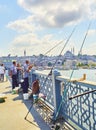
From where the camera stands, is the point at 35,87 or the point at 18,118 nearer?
the point at 18,118

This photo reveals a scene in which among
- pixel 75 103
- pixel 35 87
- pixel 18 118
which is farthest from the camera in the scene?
pixel 35 87

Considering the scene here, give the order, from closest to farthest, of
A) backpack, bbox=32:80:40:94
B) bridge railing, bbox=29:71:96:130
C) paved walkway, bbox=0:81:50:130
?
bridge railing, bbox=29:71:96:130
paved walkway, bbox=0:81:50:130
backpack, bbox=32:80:40:94

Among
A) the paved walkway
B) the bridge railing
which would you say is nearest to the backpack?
the paved walkway

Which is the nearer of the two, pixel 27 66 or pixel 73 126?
pixel 73 126

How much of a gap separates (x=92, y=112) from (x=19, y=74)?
34.3ft

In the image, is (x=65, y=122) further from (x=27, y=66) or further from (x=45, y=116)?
(x=27, y=66)

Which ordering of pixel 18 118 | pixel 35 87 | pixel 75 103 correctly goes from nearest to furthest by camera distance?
pixel 75 103
pixel 18 118
pixel 35 87

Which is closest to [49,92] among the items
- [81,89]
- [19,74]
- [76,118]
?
[76,118]

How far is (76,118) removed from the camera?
5.43 metres

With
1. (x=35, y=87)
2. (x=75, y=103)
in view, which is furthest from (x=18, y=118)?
(x=35, y=87)

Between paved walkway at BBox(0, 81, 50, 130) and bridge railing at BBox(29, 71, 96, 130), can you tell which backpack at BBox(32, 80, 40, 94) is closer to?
paved walkway at BBox(0, 81, 50, 130)

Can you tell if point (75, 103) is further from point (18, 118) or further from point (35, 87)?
point (35, 87)

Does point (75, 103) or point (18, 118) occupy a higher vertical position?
point (75, 103)

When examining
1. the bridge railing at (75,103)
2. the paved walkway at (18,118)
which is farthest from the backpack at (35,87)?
the bridge railing at (75,103)
